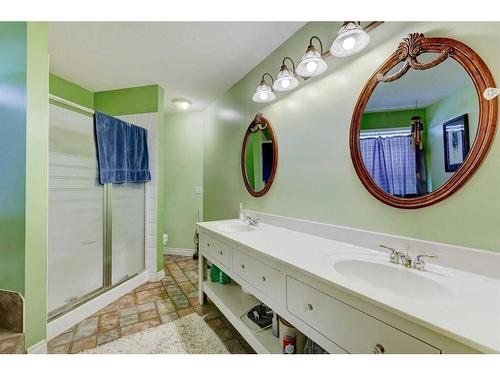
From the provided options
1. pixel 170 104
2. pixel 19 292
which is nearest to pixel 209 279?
pixel 19 292

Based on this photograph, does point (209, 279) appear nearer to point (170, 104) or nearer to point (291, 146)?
point (291, 146)

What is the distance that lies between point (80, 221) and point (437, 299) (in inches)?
98.4

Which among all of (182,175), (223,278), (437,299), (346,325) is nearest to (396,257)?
(437,299)

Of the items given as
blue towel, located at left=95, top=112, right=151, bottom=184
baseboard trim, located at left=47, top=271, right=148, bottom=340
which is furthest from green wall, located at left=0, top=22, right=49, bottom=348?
blue towel, located at left=95, top=112, right=151, bottom=184

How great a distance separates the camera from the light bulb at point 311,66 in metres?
1.37

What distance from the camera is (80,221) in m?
1.95

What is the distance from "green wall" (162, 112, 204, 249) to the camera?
362cm

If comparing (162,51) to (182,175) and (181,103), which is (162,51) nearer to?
(181,103)

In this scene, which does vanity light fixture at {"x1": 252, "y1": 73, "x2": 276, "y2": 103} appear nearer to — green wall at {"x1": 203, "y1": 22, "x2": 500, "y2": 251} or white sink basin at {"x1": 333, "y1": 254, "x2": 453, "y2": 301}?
green wall at {"x1": 203, "y1": 22, "x2": 500, "y2": 251}

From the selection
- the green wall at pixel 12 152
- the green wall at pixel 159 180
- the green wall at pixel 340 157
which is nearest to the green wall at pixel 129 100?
the green wall at pixel 159 180

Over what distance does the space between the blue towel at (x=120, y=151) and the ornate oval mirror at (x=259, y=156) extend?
4.03 feet

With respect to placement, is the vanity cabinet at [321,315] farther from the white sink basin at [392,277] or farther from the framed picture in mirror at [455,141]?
the framed picture in mirror at [455,141]
